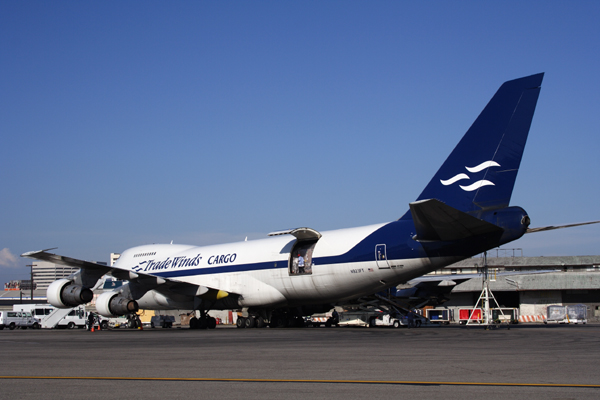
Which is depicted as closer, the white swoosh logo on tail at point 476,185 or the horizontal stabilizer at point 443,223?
the horizontal stabilizer at point 443,223

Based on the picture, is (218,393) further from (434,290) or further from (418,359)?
(434,290)

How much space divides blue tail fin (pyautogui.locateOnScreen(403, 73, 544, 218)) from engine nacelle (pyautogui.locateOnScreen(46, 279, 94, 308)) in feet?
58.0

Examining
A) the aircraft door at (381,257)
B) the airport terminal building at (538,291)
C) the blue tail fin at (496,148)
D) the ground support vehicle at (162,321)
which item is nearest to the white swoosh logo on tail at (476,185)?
the blue tail fin at (496,148)

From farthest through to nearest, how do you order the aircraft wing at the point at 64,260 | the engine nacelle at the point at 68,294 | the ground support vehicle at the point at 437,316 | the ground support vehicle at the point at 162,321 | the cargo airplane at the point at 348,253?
the ground support vehicle at the point at 437,316 → the ground support vehicle at the point at 162,321 → the engine nacelle at the point at 68,294 → the aircraft wing at the point at 64,260 → the cargo airplane at the point at 348,253

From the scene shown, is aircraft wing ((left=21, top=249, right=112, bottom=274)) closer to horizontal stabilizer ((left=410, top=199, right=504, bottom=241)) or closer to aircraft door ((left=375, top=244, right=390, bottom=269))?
aircraft door ((left=375, top=244, right=390, bottom=269))

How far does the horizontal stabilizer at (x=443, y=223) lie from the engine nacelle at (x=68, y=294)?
16.6 metres

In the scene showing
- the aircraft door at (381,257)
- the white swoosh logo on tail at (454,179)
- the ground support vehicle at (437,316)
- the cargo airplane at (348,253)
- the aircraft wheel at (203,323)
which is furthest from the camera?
the ground support vehicle at (437,316)

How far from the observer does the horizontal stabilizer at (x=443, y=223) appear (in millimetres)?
18234

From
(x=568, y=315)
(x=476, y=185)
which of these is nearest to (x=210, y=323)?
(x=476, y=185)

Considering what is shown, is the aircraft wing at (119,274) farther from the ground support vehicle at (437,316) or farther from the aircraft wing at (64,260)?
the ground support vehicle at (437,316)

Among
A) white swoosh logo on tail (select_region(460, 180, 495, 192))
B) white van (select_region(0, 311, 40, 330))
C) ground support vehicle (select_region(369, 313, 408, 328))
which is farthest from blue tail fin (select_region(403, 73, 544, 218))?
white van (select_region(0, 311, 40, 330))

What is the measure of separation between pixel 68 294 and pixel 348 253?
14.2 m

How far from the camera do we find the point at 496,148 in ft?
66.2

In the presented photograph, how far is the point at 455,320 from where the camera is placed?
51.1m
